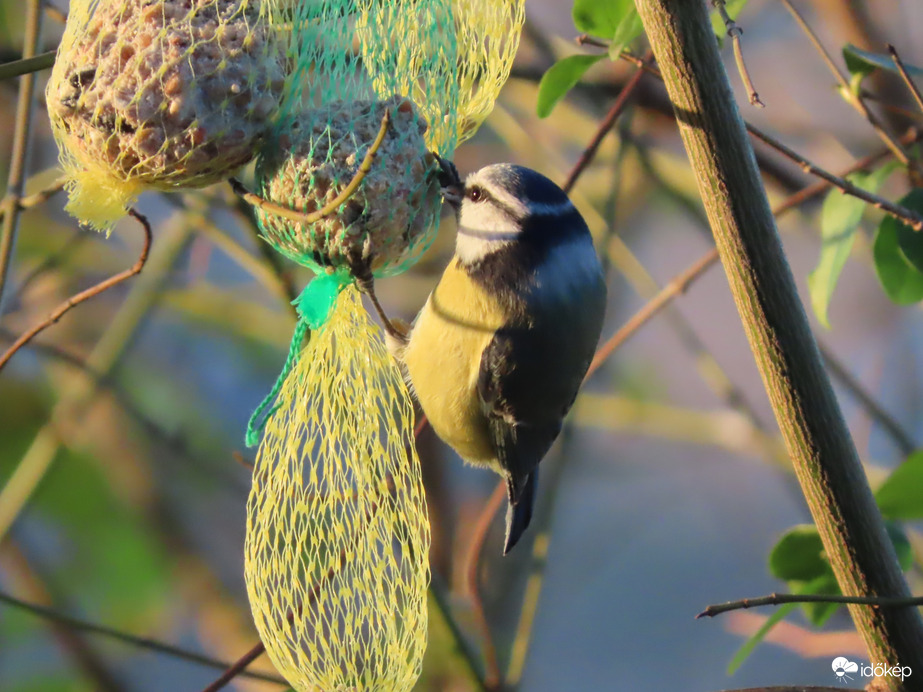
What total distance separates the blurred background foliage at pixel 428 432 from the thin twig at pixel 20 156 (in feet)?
1.07

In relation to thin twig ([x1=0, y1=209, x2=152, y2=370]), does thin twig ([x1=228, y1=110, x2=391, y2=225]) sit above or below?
above

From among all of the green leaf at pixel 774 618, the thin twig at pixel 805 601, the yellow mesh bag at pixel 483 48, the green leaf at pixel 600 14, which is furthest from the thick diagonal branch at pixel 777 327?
the yellow mesh bag at pixel 483 48

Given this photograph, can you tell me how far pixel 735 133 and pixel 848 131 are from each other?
1.78 m

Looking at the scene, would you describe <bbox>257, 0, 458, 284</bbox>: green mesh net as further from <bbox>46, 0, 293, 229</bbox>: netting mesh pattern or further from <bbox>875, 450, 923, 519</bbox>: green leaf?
<bbox>875, 450, 923, 519</bbox>: green leaf

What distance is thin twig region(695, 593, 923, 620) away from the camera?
2.55 feet

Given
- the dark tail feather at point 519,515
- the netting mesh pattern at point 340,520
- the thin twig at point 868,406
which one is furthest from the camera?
the thin twig at point 868,406

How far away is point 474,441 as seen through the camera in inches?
55.3

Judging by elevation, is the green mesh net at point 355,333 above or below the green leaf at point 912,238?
below

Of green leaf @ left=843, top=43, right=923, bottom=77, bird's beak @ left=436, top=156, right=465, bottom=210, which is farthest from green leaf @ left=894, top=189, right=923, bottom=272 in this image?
bird's beak @ left=436, top=156, right=465, bottom=210

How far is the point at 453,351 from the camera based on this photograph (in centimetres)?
132

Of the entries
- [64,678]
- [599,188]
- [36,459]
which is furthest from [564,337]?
[64,678]

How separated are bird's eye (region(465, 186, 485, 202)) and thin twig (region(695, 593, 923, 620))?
1.91ft

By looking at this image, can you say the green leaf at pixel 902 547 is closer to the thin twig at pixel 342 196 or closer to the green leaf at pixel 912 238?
the green leaf at pixel 912 238

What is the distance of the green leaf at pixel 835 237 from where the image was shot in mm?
1107
